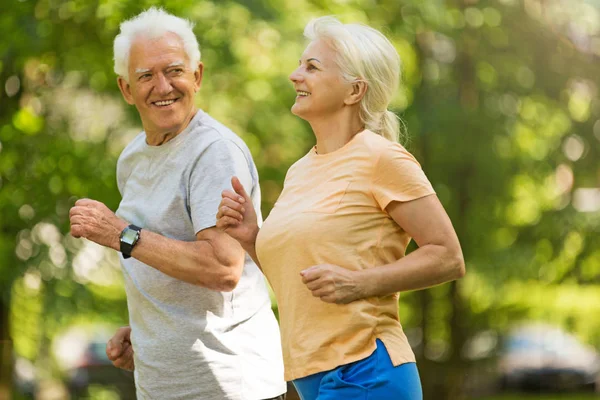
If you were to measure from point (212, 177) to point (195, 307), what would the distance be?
1.32 ft

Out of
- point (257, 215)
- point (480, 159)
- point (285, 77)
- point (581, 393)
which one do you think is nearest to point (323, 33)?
point (257, 215)

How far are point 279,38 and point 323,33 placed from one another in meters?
5.97

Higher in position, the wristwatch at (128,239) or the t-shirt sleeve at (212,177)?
the t-shirt sleeve at (212,177)

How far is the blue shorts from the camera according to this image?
2.26m

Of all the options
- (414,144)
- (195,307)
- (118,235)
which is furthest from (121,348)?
(414,144)

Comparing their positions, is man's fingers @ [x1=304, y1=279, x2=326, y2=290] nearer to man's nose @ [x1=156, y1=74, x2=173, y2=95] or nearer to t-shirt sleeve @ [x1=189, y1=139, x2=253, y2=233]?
t-shirt sleeve @ [x1=189, y1=139, x2=253, y2=233]

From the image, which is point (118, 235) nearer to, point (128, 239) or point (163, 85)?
point (128, 239)

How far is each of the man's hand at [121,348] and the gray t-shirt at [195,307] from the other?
216 mm

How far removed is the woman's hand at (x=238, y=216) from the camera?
2672 mm

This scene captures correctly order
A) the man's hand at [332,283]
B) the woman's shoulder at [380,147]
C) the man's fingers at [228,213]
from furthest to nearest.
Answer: the man's fingers at [228,213] → the woman's shoulder at [380,147] → the man's hand at [332,283]

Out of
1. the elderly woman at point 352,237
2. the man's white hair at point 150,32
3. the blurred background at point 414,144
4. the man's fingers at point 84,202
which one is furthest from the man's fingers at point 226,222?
the blurred background at point 414,144

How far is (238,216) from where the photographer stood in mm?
2697

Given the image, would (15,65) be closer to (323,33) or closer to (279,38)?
(279,38)

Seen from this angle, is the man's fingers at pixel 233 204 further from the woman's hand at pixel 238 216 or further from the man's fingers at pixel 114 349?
the man's fingers at pixel 114 349
